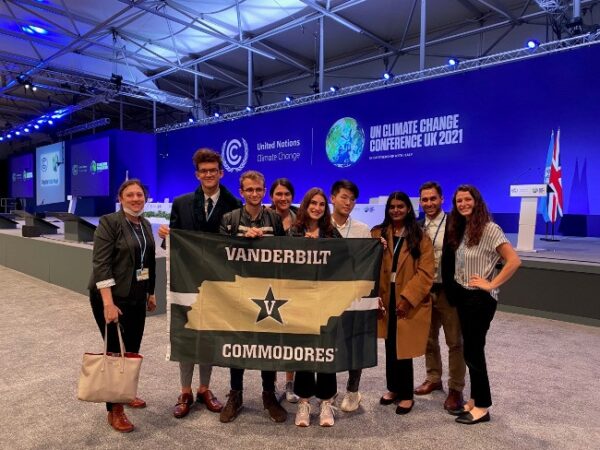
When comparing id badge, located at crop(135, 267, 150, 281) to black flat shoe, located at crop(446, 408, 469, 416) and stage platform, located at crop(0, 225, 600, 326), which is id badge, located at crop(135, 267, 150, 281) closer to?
black flat shoe, located at crop(446, 408, 469, 416)

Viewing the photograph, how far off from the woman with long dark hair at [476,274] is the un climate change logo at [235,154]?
37.5ft

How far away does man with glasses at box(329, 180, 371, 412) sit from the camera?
A: 2574 millimetres

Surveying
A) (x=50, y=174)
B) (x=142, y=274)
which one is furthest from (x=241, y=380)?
(x=50, y=174)

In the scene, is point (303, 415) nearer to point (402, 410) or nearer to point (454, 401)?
point (402, 410)

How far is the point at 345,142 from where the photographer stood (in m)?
10.9

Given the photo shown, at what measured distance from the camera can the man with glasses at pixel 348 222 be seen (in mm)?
2574

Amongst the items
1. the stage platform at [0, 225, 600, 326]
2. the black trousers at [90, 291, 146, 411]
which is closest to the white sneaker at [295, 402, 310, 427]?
the black trousers at [90, 291, 146, 411]

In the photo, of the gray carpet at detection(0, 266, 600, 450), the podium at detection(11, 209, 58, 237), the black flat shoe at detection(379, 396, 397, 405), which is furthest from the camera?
the podium at detection(11, 209, 58, 237)

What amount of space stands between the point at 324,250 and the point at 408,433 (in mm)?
1067

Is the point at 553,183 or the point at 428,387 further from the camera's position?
the point at 553,183

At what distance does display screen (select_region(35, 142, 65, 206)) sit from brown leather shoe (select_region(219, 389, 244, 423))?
19817 millimetres

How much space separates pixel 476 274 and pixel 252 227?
123 centimetres

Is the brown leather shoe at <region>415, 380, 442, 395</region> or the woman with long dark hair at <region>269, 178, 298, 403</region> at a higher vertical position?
the woman with long dark hair at <region>269, 178, 298, 403</region>

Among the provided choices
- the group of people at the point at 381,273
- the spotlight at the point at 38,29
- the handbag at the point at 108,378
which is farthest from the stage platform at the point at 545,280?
the spotlight at the point at 38,29
